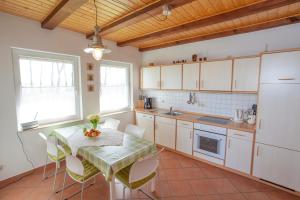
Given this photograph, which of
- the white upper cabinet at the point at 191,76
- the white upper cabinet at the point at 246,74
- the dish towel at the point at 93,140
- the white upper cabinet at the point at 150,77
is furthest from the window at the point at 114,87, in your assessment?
the white upper cabinet at the point at 246,74

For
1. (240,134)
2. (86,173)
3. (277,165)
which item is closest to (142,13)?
(86,173)

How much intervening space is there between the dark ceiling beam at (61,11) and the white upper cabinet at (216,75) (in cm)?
229

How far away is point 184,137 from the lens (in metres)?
3.15

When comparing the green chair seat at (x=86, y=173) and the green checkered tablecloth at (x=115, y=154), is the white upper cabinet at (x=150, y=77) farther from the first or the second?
the green chair seat at (x=86, y=173)

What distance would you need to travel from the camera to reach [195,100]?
3498 mm

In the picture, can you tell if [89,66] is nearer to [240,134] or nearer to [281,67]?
[240,134]

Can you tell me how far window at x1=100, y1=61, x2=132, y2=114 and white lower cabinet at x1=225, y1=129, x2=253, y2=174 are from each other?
255cm

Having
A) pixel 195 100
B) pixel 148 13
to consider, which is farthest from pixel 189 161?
pixel 148 13

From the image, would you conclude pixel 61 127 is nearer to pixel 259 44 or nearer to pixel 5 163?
pixel 5 163

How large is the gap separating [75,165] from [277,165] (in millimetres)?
2687

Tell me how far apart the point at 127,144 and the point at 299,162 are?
7.55 ft

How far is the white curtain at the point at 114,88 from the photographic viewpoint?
3595 mm

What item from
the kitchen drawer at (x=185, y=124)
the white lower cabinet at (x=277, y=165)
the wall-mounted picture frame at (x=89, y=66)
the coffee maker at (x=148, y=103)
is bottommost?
the white lower cabinet at (x=277, y=165)

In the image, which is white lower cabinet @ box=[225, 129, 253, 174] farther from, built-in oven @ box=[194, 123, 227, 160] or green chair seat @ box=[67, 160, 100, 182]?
green chair seat @ box=[67, 160, 100, 182]
